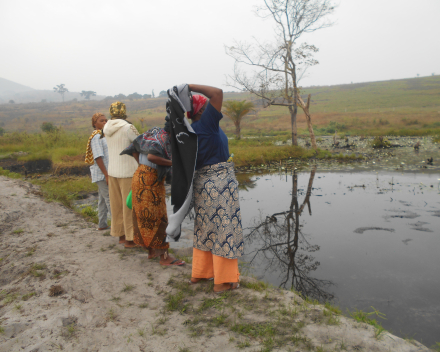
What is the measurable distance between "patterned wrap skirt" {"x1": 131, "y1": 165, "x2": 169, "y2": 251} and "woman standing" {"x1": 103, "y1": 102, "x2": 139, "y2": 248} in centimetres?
39

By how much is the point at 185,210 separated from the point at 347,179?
698cm

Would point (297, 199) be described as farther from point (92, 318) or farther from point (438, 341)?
point (92, 318)

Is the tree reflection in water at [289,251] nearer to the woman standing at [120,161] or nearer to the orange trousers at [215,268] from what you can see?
the orange trousers at [215,268]

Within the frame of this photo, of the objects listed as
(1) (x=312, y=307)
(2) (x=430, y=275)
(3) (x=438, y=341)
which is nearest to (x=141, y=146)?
(1) (x=312, y=307)

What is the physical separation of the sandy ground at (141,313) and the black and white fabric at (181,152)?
0.64m

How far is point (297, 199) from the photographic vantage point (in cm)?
660

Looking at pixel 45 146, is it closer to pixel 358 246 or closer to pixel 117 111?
pixel 117 111

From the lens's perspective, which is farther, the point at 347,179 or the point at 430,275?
the point at 347,179

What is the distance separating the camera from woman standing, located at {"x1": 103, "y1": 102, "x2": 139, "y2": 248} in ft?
11.2

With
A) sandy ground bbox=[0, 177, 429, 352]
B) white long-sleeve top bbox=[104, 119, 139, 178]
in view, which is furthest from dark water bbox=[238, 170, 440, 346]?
white long-sleeve top bbox=[104, 119, 139, 178]

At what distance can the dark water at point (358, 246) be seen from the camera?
2.80 m

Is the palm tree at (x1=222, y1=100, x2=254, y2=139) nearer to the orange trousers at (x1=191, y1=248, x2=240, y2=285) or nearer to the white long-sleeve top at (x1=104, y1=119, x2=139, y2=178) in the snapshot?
A: the white long-sleeve top at (x1=104, y1=119, x2=139, y2=178)

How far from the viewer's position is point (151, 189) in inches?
121

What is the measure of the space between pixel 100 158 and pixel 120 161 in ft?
2.28
